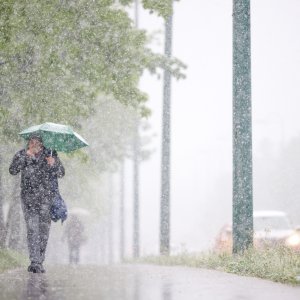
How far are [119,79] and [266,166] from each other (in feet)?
201

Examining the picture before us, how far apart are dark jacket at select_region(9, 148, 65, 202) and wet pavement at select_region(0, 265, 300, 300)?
1100 millimetres

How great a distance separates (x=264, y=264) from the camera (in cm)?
837

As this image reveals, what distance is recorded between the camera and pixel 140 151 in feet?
96.1

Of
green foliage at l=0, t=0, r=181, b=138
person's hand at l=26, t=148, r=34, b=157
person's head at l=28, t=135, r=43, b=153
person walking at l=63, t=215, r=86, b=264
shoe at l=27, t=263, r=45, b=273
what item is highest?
green foliage at l=0, t=0, r=181, b=138

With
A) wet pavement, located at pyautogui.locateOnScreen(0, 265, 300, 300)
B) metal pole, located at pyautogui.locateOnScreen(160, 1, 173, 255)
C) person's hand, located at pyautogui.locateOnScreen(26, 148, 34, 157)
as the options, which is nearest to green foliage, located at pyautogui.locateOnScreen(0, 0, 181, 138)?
person's hand, located at pyautogui.locateOnScreen(26, 148, 34, 157)

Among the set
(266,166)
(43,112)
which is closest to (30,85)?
(43,112)

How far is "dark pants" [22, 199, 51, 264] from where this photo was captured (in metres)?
8.88

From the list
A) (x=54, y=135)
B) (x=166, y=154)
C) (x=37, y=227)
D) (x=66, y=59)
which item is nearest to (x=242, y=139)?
(x=54, y=135)

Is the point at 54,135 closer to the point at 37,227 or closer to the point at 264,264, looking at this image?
the point at 37,227

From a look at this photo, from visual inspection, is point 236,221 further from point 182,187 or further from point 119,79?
point 182,187

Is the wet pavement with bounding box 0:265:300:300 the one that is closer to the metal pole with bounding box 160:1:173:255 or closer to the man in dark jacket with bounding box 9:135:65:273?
the man in dark jacket with bounding box 9:135:65:273

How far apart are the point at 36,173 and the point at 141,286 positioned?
2.64 metres

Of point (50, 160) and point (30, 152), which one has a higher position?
point (30, 152)

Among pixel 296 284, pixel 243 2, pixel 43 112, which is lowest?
pixel 296 284
